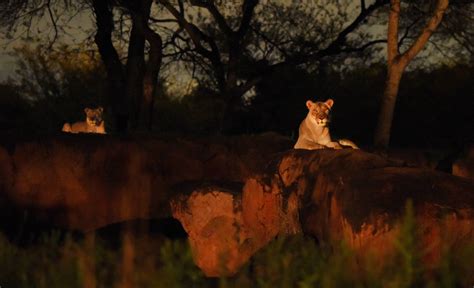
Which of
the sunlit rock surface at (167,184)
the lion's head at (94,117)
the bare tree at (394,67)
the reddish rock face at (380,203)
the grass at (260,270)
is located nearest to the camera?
the grass at (260,270)

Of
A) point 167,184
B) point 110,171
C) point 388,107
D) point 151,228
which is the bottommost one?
point 151,228

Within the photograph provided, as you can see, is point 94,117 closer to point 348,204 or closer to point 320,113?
point 320,113

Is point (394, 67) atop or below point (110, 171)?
atop

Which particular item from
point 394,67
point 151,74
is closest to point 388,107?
point 394,67

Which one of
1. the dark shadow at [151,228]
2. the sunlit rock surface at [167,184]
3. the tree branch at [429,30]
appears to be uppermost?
the tree branch at [429,30]

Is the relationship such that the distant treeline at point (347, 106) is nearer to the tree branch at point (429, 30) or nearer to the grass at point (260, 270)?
the tree branch at point (429, 30)

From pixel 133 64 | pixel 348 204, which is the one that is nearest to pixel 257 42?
pixel 133 64

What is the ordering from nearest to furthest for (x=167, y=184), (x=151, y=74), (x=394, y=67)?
(x=167, y=184), (x=394, y=67), (x=151, y=74)

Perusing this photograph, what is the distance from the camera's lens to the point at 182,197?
1622 cm

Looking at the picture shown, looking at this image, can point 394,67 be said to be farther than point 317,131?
Yes

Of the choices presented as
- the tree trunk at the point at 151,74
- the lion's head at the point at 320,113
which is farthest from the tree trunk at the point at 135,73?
the lion's head at the point at 320,113

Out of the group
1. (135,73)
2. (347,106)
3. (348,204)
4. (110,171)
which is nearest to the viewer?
(348,204)

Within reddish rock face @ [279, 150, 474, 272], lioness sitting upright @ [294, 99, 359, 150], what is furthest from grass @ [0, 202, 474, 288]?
lioness sitting upright @ [294, 99, 359, 150]

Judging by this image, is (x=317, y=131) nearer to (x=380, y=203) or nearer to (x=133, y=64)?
(x=380, y=203)
